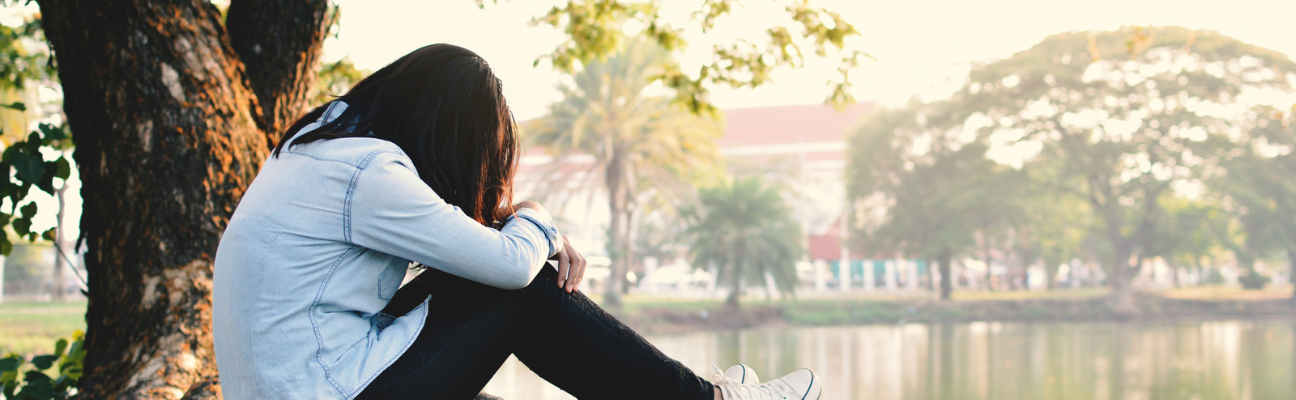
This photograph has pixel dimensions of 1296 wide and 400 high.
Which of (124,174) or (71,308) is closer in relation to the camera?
(124,174)

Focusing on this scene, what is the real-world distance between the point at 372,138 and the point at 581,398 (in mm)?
548

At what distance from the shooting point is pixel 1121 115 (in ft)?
66.6

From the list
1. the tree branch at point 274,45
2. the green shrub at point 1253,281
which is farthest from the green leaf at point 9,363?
the green shrub at point 1253,281

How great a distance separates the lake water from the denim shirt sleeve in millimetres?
6205

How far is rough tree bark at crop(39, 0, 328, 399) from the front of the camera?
1.95 meters

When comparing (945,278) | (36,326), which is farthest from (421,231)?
(945,278)

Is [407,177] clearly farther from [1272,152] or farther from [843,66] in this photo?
[1272,152]

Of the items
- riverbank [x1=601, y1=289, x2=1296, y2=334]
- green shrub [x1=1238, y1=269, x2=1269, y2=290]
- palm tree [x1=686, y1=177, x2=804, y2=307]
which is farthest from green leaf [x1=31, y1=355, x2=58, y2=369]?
green shrub [x1=1238, y1=269, x2=1269, y2=290]

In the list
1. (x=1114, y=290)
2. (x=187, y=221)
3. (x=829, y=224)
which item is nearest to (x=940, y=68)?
(x=1114, y=290)

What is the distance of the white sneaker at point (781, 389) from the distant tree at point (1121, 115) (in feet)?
69.2

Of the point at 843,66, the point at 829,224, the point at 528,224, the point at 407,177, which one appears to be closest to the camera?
the point at 407,177

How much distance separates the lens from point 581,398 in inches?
53.4

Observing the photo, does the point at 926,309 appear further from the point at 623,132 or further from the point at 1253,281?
the point at 1253,281

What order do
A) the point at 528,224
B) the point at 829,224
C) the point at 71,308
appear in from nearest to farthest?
the point at 528,224 < the point at 71,308 < the point at 829,224
